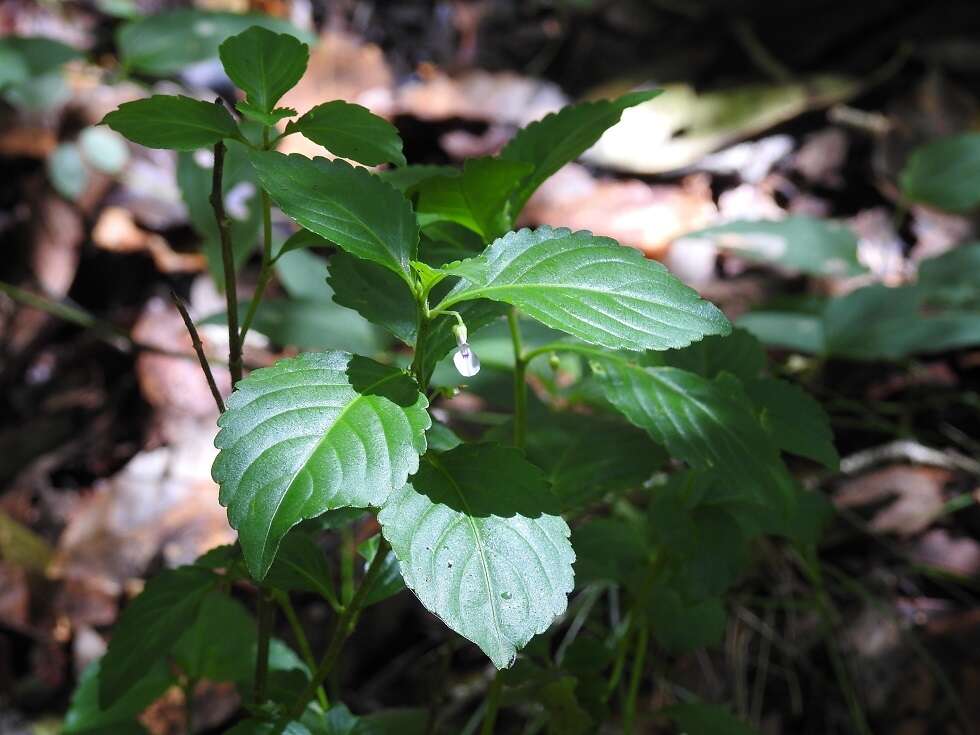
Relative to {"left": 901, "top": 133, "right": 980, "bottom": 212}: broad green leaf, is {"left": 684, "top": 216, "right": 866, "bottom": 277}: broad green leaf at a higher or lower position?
lower

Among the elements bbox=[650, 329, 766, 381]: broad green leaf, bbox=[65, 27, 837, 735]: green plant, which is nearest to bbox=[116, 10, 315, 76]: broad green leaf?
bbox=[65, 27, 837, 735]: green plant

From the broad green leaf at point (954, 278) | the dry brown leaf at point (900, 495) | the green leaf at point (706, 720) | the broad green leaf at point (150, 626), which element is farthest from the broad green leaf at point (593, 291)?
the broad green leaf at point (954, 278)

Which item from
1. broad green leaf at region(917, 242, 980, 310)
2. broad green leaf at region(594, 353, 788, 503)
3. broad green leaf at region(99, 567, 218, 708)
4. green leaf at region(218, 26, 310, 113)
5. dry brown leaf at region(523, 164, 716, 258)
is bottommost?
dry brown leaf at region(523, 164, 716, 258)

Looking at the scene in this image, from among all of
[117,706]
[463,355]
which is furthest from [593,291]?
[117,706]

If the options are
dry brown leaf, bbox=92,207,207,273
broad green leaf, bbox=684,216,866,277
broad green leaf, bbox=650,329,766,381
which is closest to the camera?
broad green leaf, bbox=650,329,766,381

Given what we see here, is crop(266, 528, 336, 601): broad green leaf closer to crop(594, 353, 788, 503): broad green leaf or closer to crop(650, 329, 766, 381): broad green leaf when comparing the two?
crop(594, 353, 788, 503): broad green leaf

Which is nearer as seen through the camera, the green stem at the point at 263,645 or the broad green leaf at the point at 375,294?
the broad green leaf at the point at 375,294

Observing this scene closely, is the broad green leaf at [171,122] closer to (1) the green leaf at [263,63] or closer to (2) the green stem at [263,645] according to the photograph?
(1) the green leaf at [263,63]
